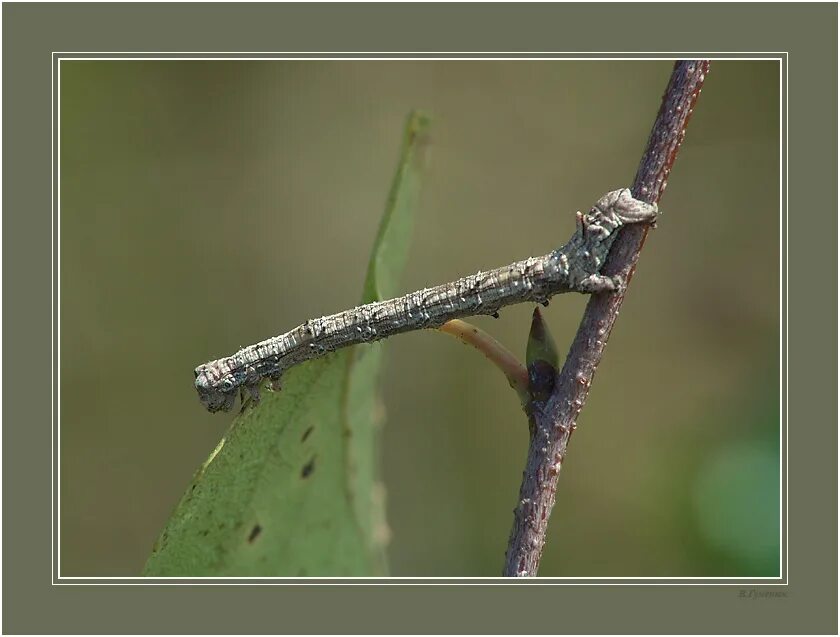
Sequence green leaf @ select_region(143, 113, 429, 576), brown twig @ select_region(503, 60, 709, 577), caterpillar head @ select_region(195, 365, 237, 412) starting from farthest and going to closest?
caterpillar head @ select_region(195, 365, 237, 412) → green leaf @ select_region(143, 113, 429, 576) → brown twig @ select_region(503, 60, 709, 577)

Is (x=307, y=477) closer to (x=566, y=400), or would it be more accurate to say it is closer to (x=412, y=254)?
(x=566, y=400)

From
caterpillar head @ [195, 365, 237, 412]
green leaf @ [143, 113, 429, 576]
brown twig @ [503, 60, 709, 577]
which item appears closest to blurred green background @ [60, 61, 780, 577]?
caterpillar head @ [195, 365, 237, 412]

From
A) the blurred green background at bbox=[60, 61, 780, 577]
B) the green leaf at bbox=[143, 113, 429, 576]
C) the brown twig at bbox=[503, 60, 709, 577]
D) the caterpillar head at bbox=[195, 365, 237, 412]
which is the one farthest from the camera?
the blurred green background at bbox=[60, 61, 780, 577]

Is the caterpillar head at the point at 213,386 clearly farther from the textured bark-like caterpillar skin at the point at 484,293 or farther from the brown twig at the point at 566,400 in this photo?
the brown twig at the point at 566,400

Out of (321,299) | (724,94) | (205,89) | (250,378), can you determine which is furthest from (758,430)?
(205,89)

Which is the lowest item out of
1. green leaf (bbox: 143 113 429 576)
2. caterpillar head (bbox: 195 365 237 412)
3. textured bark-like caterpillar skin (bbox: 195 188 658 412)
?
green leaf (bbox: 143 113 429 576)

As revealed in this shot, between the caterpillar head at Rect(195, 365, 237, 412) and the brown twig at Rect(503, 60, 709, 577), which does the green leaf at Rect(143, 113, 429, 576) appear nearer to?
the brown twig at Rect(503, 60, 709, 577)
